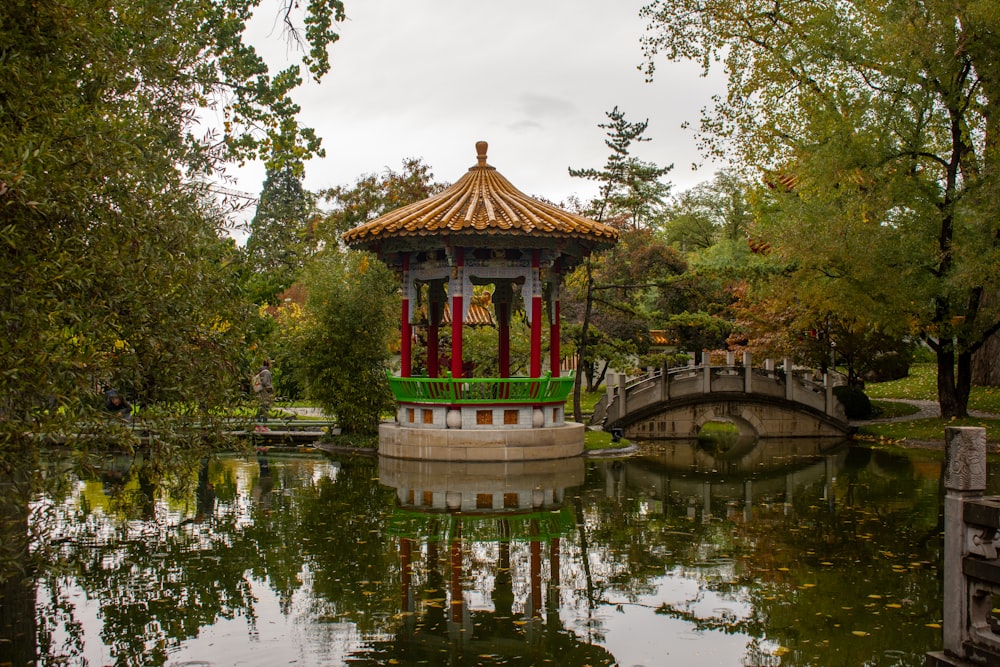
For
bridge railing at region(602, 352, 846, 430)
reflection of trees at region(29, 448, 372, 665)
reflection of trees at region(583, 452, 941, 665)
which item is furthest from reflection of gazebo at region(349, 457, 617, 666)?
bridge railing at region(602, 352, 846, 430)

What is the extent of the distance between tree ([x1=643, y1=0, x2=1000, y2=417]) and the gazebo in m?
6.07

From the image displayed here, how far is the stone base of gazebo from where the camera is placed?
17391mm

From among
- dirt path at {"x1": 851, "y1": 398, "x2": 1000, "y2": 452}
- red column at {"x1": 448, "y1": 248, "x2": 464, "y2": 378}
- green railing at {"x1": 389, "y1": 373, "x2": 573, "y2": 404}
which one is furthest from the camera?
dirt path at {"x1": 851, "y1": 398, "x2": 1000, "y2": 452}

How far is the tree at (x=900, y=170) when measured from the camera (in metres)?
20.0

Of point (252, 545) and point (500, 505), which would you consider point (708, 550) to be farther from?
point (252, 545)

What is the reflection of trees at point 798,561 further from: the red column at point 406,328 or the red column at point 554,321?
the red column at point 406,328

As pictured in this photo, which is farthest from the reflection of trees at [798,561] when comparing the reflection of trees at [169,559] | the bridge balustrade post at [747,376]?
the bridge balustrade post at [747,376]

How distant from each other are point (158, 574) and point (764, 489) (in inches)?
369

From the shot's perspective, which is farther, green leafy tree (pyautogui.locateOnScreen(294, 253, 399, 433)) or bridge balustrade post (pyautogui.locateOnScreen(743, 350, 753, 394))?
bridge balustrade post (pyautogui.locateOnScreen(743, 350, 753, 394))

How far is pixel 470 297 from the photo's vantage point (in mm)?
18406

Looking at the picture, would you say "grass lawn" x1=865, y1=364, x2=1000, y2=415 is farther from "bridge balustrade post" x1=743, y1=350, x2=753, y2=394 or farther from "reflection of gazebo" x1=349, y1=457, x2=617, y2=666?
"reflection of gazebo" x1=349, y1=457, x2=617, y2=666

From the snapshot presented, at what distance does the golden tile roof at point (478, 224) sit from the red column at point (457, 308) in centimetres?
48

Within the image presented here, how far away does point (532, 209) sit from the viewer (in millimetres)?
18688

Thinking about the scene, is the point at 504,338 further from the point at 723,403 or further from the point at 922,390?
the point at 922,390
